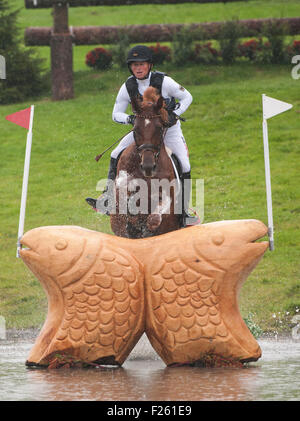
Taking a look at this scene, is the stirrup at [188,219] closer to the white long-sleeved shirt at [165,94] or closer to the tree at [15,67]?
the white long-sleeved shirt at [165,94]

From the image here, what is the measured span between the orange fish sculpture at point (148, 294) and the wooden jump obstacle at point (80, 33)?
12.1 m

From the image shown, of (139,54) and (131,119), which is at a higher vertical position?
(139,54)

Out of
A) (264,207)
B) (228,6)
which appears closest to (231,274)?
(264,207)

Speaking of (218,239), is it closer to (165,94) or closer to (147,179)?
(147,179)

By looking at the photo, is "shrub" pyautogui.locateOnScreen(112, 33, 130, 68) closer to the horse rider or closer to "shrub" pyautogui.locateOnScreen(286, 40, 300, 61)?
"shrub" pyautogui.locateOnScreen(286, 40, 300, 61)

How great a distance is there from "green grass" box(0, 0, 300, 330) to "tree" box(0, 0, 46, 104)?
0.29m

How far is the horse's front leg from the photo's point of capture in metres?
8.52

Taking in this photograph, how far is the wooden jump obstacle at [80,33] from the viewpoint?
1973cm

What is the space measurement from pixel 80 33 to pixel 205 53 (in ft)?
10.2

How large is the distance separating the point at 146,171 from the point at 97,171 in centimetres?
1032

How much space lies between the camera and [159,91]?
888 centimetres

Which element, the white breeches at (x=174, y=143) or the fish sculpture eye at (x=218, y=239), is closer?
the fish sculpture eye at (x=218, y=239)

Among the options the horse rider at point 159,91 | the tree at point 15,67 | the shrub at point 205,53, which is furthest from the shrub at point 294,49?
the horse rider at point 159,91

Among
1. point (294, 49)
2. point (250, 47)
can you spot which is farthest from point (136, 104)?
point (250, 47)
